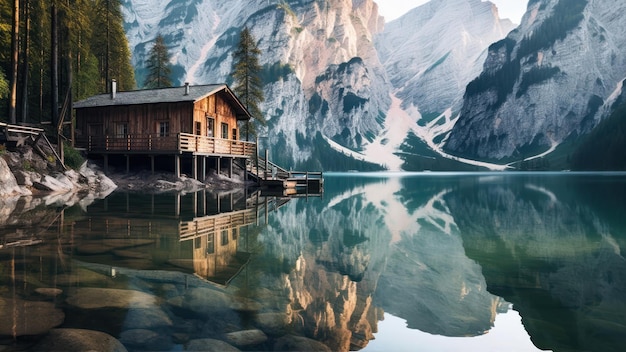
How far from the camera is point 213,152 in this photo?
38.8 metres

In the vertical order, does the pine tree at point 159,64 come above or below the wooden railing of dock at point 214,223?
above

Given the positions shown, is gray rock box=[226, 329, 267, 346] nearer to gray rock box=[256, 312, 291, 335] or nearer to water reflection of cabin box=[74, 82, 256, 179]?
gray rock box=[256, 312, 291, 335]

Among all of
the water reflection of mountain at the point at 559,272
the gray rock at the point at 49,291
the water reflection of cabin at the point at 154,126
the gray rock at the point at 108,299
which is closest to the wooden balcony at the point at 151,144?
the water reflection of cabin at the point at 154,126

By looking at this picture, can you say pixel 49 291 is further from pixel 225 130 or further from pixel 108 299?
pixel 225 130

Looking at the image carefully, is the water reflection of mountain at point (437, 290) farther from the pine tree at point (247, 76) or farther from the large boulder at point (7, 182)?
the pine tree at point (247, 76)

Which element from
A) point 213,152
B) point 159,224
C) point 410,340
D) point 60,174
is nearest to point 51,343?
point 410,340

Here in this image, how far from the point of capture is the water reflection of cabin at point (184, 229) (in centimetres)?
1087

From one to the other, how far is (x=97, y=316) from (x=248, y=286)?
2.99 meters

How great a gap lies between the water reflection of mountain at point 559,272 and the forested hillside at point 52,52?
99.0ft

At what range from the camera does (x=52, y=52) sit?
3238 cm

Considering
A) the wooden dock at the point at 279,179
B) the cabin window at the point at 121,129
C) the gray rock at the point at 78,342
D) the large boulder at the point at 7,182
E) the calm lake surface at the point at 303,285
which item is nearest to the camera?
the gray rock at the point at 78,342

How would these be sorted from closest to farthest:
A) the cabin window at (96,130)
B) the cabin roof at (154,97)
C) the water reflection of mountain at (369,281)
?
the water reflection of mountain at (369,281), the cabin roof at (154,97), the cabin window at (96,130)

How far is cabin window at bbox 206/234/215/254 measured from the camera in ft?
40.1

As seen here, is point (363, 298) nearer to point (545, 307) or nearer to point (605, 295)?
point (545, 307)
